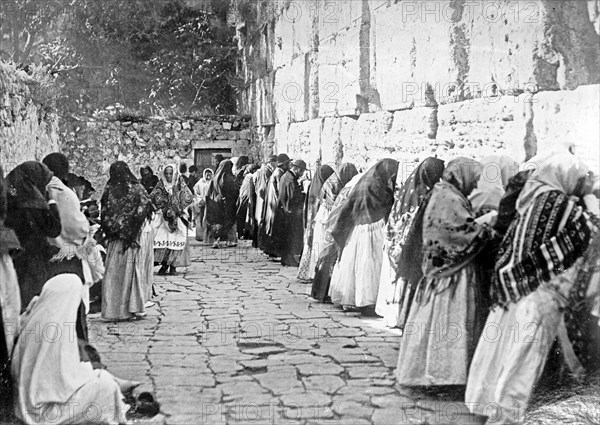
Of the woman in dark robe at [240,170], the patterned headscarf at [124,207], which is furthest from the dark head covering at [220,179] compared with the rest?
the patterned headscarf at [124,207]

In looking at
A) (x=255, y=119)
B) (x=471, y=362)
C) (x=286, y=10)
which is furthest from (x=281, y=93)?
(x=471, y=362)

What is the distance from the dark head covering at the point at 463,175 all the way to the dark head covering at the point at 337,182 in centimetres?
308

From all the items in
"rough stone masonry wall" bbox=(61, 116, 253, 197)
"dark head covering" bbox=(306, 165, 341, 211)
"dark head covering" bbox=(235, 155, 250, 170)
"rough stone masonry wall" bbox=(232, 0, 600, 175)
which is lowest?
"dark head covering" bbox=(306, 165, 341, 211)

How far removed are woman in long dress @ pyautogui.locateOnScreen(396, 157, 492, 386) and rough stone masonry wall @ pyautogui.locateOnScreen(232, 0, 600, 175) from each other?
0.83m

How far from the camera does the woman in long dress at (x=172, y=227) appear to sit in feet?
27.7

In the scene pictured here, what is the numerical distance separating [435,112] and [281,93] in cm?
446

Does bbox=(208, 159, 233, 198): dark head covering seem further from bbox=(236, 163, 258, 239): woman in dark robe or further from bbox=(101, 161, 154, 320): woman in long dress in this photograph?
bbox=(101, 161, 154, 320): woman in long dress

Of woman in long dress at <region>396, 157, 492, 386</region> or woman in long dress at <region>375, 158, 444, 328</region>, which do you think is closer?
woman in long dress at <region>396, 157, 492, 386</region>

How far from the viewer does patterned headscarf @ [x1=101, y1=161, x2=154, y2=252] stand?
584 centimetres

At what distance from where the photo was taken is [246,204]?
11.3 m

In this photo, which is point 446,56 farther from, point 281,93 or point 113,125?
point 281,93

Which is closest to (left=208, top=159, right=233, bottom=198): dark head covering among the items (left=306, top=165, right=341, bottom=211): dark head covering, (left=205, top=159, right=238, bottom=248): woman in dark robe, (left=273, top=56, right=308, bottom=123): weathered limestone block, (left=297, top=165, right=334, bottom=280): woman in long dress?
(left=205, top=159, right=238, bottom=248): woman in dark robe

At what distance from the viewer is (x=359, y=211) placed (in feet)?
22.4

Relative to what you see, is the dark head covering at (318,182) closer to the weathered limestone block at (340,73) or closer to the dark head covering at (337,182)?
the dark head covering at (337,182)
